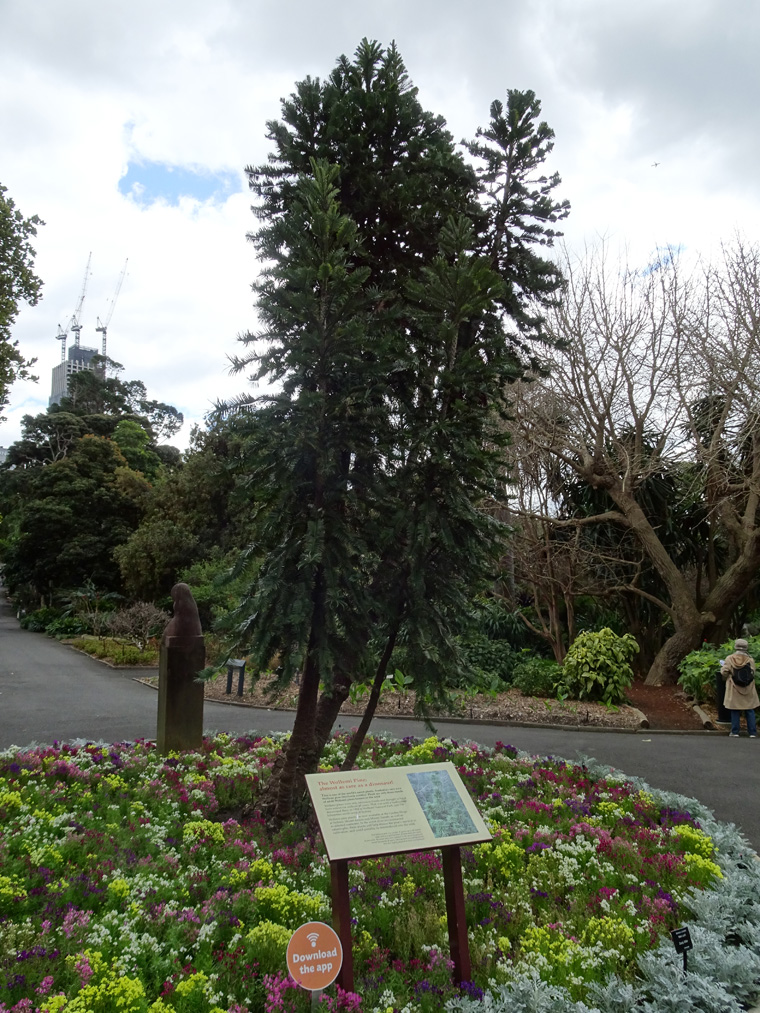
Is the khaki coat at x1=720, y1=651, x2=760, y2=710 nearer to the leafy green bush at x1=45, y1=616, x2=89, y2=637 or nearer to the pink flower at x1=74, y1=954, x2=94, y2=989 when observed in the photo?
the pink flower at x1=74, y1=954, x2=94, y2=989

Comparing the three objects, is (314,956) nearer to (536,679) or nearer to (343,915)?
(343,915)

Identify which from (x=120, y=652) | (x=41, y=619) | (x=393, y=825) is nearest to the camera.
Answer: (x=393, y=825)

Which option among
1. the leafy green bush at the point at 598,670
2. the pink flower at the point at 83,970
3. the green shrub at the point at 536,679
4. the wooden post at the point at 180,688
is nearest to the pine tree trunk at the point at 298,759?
the wooden post at the point at 180,688

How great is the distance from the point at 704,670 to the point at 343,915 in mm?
9260

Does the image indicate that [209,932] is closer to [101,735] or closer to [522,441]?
[101,735]

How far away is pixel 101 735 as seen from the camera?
8.25 meters

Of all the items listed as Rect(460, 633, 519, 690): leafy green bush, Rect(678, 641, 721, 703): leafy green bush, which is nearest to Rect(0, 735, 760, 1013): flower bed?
Rect(678, 641, 721, 703): leafy green bush

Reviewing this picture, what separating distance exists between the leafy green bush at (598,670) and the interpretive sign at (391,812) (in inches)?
317

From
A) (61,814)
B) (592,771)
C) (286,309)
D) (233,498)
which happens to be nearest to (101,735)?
(61,814)

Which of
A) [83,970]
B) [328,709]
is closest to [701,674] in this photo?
[328,709]

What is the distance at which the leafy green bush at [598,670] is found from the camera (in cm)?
1070

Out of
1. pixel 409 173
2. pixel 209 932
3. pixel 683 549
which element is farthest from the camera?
pixel 683 549

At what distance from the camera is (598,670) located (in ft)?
35.8

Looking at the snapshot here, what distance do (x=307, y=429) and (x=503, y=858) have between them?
299 centimetres
